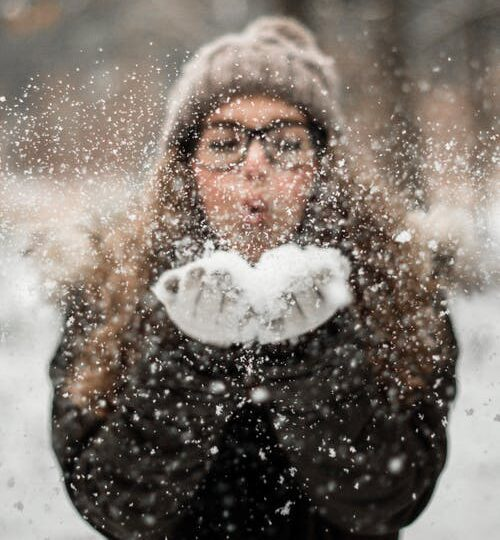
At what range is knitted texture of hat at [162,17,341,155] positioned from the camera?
0.66 meters

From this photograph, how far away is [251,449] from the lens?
64cm

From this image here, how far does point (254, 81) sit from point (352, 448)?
479 mm

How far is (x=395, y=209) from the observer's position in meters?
0.81

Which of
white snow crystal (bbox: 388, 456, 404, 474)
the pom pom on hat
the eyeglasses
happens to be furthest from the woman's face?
white snow crystal (bbox: 388, 456, 404, 474)

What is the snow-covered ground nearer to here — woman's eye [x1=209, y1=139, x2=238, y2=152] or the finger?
the finger

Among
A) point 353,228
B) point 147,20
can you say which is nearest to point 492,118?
point 353,228

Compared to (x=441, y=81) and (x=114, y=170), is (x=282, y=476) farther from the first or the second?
(x=441, y=81)

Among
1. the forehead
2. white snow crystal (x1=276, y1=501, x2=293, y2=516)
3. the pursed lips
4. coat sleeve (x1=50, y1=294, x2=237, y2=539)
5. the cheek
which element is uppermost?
the forehead

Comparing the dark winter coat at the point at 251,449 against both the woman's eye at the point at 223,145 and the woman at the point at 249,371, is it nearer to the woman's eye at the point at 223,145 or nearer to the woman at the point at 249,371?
the woman at the point at 249,371

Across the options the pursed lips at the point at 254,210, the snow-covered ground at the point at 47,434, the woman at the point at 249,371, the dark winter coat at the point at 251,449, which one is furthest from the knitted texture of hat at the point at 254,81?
the snow-covered ground at the point at 47,434

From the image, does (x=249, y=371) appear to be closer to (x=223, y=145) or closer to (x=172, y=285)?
(x=172, y=285)

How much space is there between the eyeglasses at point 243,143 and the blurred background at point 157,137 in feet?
0.62

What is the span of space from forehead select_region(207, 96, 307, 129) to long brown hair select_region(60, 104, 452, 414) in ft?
0.22

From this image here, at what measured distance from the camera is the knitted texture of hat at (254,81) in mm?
659
